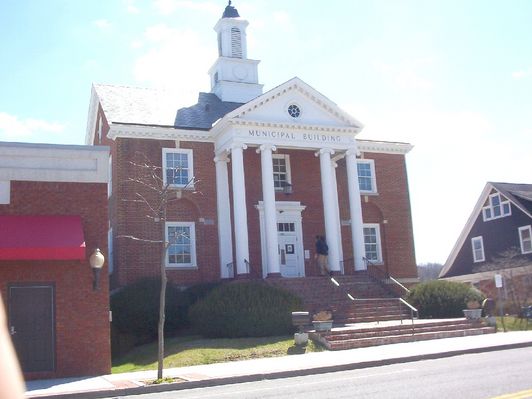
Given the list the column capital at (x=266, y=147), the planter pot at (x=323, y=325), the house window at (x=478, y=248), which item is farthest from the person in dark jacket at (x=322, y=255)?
the house window at (x=478, y=248)

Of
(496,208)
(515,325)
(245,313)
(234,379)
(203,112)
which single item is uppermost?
(203,112)

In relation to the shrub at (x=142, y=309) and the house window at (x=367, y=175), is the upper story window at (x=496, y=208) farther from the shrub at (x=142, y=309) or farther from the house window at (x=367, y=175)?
the shrub at (x=142, y=309)

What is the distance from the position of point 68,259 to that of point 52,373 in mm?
2896

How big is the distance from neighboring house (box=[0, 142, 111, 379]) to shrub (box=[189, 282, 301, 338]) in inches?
206

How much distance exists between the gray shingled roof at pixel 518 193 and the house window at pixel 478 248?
3.74 meters

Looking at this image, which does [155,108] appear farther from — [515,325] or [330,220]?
[515,325]

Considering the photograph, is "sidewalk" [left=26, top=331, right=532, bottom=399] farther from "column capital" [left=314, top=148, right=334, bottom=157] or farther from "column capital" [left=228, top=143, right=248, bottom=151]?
"column capital" [left=314, top=148, right=334, bottom=157]

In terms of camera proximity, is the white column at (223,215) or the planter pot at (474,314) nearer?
the planter pot at (474,314)

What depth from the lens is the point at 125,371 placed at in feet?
59.7

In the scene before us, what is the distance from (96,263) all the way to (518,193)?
32.3 m

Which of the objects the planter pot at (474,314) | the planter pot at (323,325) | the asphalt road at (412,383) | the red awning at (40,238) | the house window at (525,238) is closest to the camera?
the asphalt road at (412,383)

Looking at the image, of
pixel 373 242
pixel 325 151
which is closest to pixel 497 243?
pixel 373 242

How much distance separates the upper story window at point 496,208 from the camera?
4158cm

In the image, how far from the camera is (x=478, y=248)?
4362 centimetres
